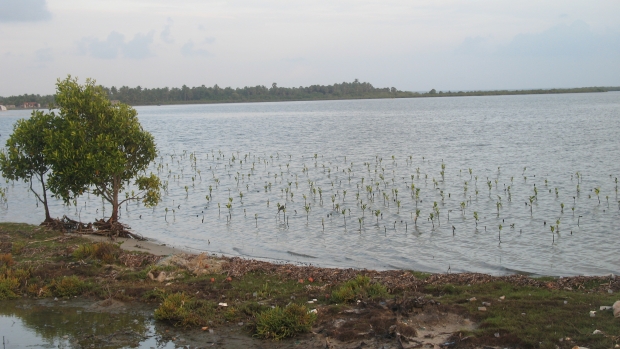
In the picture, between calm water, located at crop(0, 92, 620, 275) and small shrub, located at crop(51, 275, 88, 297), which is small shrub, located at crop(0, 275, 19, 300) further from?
calm water, located at crop(0, 92, 620, 275)

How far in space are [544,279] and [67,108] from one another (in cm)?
1566

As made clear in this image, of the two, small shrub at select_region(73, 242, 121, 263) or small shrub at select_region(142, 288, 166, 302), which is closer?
small shrub at select_region(142, 288, 166, 302)

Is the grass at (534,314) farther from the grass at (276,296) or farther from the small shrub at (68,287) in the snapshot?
the small shrub at (68,287)

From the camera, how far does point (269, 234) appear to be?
20172 millimetres

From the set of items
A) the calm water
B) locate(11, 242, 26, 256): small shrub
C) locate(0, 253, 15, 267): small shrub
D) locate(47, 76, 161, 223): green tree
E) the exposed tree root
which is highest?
locate(47, 76, 161, 223): green tree

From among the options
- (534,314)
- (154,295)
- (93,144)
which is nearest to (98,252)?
(154,295)

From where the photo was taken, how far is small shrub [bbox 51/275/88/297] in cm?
1234

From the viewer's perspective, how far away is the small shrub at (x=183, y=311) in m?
10.3

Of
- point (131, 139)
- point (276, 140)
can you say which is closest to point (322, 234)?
point (131, 139)

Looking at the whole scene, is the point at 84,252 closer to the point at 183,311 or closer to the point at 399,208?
the point at 183,311

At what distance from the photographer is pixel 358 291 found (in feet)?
36.1

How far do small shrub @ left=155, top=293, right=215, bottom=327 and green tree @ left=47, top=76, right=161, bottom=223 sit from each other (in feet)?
27.2

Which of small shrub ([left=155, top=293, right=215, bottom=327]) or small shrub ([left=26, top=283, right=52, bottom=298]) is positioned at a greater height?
small shrub ([left=155, top=293, right=215, bottom=327])

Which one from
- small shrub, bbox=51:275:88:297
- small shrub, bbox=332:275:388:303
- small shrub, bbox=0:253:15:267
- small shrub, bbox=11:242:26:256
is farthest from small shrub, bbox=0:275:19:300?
small shrub, bbox=332:275:388:303
